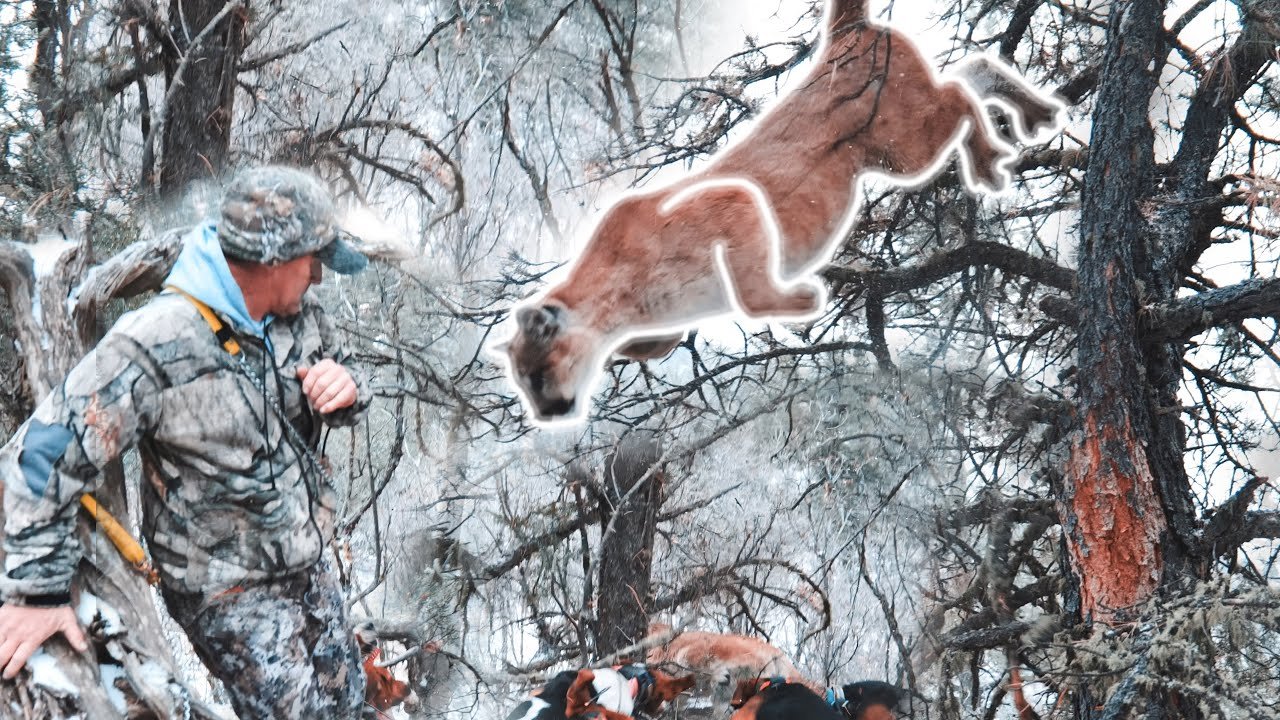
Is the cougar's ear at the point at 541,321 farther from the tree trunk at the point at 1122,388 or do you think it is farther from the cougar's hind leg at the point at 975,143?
the tree trunk at the point at 1122,388

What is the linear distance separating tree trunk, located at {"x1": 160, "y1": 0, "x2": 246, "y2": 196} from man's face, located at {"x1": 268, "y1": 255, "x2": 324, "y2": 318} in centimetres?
87

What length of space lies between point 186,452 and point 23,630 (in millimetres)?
242

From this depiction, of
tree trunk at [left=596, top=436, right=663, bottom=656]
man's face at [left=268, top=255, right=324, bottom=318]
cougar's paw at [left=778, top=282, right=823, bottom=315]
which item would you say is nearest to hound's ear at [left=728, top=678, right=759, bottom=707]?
tree trunk at [left=596, top=436, right=663, bottom=656]

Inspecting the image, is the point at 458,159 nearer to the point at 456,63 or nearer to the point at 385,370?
the point at 456,63

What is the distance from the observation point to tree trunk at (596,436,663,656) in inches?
84.5

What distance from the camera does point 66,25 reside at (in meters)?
1.94

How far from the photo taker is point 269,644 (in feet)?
4.01

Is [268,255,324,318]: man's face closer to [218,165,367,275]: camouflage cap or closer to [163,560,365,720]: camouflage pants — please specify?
[218,165,367,275]: camouflage cap

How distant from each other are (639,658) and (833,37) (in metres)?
1.27

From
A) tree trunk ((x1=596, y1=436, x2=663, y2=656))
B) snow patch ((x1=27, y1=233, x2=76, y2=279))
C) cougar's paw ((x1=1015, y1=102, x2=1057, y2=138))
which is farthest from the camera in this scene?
tree trunk ((x1=596, y1=436, x2=663, y2=656))

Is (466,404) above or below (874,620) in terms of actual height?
above

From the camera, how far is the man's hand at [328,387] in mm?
1229

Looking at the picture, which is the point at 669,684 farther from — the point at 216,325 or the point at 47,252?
the point at 47,252

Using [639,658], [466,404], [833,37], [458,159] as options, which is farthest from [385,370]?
[833,37]
